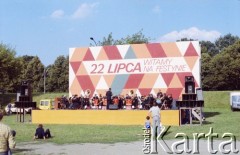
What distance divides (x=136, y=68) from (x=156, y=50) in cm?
194

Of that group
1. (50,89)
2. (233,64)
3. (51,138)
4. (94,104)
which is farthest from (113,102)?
(50,89)

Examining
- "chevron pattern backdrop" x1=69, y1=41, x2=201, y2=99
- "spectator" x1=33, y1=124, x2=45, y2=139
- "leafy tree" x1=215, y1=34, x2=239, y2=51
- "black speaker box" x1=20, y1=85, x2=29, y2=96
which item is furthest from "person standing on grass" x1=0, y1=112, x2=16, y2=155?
"leafy tree" x1=215, y1=34, x2=239, y2=51

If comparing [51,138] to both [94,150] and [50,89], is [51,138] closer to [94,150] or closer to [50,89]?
[94,150]

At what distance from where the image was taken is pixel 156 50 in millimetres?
31453

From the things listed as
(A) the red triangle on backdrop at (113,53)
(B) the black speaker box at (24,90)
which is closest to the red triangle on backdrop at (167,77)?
(A) the red triangle on backdrop at (113,53)

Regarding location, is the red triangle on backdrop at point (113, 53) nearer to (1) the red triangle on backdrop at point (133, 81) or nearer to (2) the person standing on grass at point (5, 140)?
(1) the red triangle on backdrop at point (133, 81)

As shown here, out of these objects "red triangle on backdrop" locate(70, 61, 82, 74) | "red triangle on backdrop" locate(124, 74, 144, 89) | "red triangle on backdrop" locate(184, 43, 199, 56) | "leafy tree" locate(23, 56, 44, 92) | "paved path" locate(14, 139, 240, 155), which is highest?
"leafy tree" locate(23, 56, 44, 92)

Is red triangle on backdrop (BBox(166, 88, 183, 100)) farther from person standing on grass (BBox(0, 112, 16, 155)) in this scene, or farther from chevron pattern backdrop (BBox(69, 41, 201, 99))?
person standing on grass (BBox(0, 112, 16, 155))

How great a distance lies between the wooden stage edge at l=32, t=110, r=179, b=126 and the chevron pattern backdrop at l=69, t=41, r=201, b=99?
5559 mm

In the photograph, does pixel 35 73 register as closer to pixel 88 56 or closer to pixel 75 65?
pixel 75 65

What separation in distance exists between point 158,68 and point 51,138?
14842mm

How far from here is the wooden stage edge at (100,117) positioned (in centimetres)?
2459

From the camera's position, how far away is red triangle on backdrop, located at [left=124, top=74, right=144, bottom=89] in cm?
3167

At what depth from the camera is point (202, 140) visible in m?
15.8
